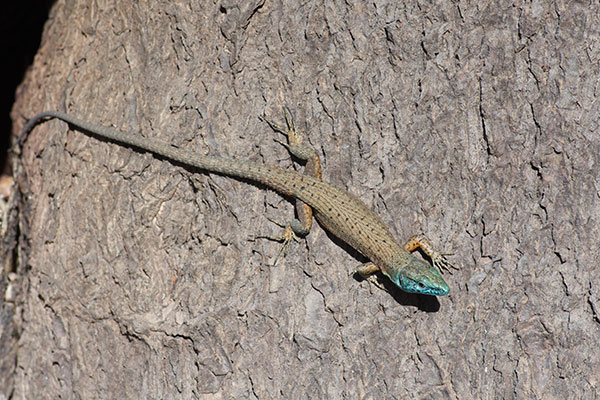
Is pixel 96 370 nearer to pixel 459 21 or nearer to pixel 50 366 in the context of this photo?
pixel 50 366

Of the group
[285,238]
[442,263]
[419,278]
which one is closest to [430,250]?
[442,263]

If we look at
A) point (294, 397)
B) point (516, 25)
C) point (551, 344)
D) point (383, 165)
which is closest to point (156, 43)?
point (383, 165)

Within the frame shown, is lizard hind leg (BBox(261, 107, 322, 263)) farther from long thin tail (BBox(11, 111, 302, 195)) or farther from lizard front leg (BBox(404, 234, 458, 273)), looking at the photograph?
lizard front leg (BBox(404, 234, 458, 273))

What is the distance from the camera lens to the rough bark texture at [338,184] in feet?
11.8

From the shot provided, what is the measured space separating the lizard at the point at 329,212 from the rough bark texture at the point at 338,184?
0.37ft

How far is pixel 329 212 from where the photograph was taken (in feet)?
13.2

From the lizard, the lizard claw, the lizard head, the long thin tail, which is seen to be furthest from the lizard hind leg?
→ the lizard claw

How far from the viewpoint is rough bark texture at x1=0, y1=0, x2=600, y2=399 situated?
360 cm

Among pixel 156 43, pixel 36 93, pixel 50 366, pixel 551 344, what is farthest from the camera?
pixel 36 93

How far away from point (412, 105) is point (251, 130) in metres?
1.37

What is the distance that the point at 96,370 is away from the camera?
15.0ft

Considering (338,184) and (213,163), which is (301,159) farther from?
(213,163)

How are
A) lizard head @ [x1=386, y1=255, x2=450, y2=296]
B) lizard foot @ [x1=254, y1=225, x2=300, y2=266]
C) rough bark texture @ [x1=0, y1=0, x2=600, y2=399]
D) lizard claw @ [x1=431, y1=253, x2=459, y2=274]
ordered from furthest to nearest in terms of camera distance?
lizard foot @ [x1=254, y1=225, x2=300, y2=266], lizard claw @ [x1=431, y1=253, x2=459, y2=274], lizard head @ [x1=386, y1=255, x2=450, y2=296], rough bark texture @ [x1=0, y1=0, x2=600, y2=399]

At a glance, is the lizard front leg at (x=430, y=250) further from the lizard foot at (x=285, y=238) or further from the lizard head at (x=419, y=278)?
the lizard foot at (x=285, y=238)
